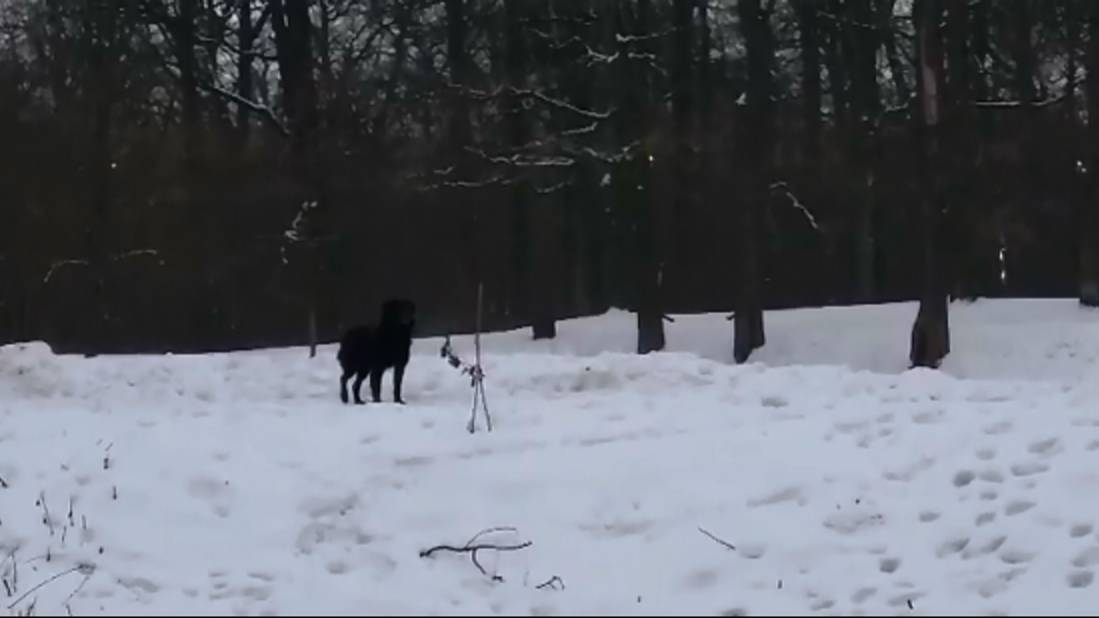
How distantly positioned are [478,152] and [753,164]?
5.12 m

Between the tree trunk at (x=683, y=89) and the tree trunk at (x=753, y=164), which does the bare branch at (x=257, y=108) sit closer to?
the tree trunk at (x=683, y=89)

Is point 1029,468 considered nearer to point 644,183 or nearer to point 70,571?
point 70,571

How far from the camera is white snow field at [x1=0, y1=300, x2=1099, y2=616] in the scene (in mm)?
7594

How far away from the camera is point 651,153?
24.4 meters

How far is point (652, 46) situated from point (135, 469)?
17.3 meters

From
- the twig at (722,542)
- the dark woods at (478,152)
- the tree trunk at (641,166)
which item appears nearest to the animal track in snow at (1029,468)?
the twig at (722,542)

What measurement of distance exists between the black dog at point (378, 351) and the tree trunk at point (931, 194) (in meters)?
10.7

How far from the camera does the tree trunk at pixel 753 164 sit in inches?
965

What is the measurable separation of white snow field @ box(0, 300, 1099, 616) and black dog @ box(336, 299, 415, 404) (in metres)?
1.16

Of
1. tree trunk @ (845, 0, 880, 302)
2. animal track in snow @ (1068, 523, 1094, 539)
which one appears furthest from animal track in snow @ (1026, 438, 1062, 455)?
tree trunk @ (845, 0, 880, 302)

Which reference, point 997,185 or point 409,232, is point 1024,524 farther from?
point 409,232

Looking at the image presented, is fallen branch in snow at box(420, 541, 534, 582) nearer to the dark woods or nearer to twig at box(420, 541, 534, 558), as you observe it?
twig at box(420, 541, 534, 558)

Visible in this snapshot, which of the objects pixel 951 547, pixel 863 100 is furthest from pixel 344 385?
pixel 863 100

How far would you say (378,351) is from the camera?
47.0 ft
